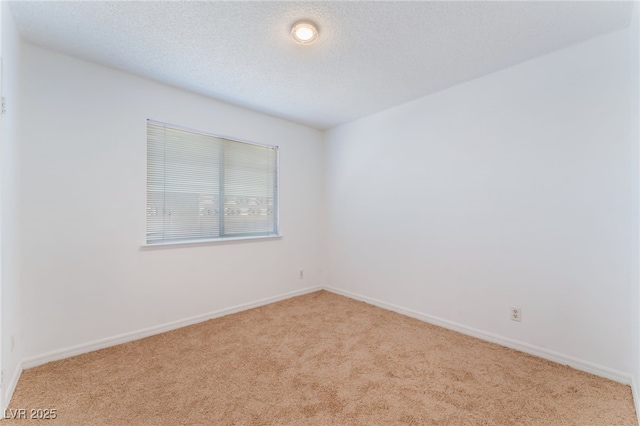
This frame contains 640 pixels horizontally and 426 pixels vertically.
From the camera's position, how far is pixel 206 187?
10.5 ft

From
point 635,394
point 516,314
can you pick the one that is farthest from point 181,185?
point 635,394

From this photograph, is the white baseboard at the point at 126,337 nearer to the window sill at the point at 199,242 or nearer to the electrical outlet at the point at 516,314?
the window sill at the point at 199,242

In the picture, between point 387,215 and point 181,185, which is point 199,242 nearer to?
point 181,185

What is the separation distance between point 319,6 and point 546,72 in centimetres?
194

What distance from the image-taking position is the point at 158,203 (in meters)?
2.82

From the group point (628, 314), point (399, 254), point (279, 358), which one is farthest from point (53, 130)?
point (628, 314)

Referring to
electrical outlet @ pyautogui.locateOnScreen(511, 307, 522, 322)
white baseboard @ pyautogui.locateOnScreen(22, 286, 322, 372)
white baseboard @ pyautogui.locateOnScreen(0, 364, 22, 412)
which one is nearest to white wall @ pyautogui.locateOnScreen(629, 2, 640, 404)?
electrical outlet @ pyautogui.locateOnScreen(511, 307, 522, 322)

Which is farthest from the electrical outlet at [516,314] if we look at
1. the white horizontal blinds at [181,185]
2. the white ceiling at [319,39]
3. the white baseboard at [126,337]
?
the white horizontal blinds at [181,185]

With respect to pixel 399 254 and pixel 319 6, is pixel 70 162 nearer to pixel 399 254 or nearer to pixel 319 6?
pixel 319 6

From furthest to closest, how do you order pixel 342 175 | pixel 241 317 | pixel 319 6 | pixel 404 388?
pixel 342 175
pixel 241 317
pixel 404 388
pixel 319 6

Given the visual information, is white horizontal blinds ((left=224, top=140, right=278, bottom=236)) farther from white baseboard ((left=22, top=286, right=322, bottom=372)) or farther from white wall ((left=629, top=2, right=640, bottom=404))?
white wall ((left=629, top=2, right=640, bottom=404))

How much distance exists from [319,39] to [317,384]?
97.5 inches

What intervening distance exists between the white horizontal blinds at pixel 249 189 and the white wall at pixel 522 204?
1380 millimetres

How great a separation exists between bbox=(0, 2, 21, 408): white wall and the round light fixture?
5.73 feet
